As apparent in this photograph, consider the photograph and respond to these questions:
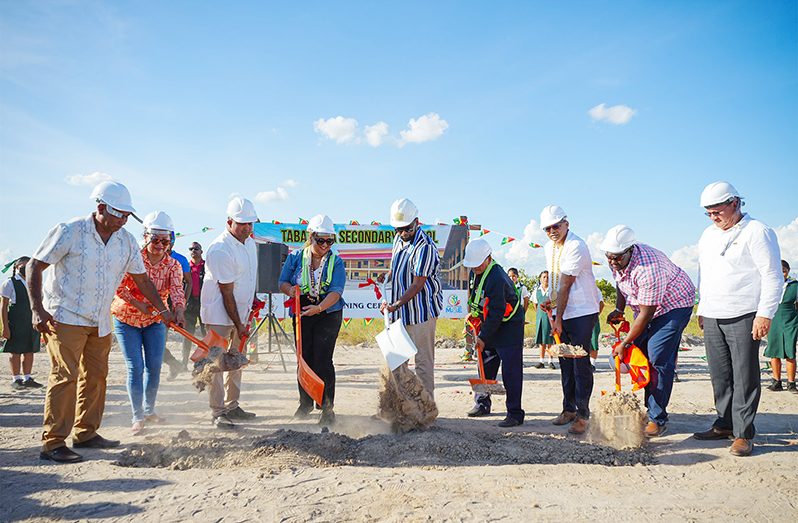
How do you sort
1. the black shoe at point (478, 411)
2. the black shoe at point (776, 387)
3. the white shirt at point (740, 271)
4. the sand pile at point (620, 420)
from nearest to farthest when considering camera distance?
1. the white shirt at point (740, 271)
2. the sand pile at point (620, 420)
3. the black shoe at point (478, 411)
4. the black shoe at point (776, 387)

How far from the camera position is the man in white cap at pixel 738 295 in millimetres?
3999

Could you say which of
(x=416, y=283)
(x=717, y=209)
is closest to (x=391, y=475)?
(x=416, y=283)

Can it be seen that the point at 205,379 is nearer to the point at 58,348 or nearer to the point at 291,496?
the point at 58,348

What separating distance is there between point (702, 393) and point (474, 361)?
4.44m

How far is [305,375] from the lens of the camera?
4879 mm

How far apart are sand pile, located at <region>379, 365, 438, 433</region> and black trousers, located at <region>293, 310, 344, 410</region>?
70 centimetres

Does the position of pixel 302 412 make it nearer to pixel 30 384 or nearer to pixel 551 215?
pixel 551 215

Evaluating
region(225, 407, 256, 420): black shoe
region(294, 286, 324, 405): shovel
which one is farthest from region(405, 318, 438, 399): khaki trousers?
region(225, 407, 256, 420): black shoe

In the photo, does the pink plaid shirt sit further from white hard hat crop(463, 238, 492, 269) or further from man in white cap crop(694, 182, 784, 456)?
white hard hat crop(463, 238, 492, 269)

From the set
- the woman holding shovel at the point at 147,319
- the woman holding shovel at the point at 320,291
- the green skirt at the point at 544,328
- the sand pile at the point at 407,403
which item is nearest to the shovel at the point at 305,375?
the woman holding shovel at the point at 320,291

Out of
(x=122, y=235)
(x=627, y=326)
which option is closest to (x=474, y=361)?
(x=627, y=326)

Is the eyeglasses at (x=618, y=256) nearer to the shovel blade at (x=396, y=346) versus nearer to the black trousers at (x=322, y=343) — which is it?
the shovel blade at (x=396, y=346)

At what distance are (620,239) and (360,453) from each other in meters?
2.79

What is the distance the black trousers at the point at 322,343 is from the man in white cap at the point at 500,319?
1.44m
